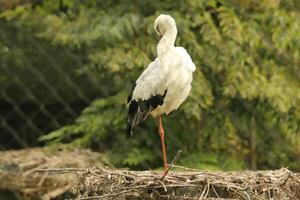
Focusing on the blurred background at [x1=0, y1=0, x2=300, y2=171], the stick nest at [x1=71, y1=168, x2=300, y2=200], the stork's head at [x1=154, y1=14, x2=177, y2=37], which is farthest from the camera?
the blurred background at [x1=0, y1=0, x2=300, y2=171]

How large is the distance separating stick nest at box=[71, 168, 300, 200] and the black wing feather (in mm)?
817

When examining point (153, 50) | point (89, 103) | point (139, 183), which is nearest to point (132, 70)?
point (153, 50)

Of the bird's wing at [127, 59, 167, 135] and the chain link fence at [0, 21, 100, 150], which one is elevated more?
the chain link fence at [0, 21, 100, 150]

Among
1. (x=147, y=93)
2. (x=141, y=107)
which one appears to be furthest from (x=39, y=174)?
(x=147, y=93)

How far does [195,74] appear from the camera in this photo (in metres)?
5.77

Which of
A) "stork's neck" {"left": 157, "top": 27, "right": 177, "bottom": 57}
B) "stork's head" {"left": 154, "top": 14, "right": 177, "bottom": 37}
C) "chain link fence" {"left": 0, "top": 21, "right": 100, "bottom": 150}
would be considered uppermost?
"chain link fence" {"left": 0, "top": 21, "right": 100, "bottom": 150}

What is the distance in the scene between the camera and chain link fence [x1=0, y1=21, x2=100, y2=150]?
6.21m

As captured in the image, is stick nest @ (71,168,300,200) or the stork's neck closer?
stick nest @ (71,168,300,200)

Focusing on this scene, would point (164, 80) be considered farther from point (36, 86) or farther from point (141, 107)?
point (36, 86)

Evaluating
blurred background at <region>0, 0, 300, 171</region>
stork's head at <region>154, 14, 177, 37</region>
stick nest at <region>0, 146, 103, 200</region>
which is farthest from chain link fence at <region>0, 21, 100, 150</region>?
stork's head at <region>154, 14, 177, 37</region>

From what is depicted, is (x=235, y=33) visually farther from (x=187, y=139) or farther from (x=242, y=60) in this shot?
(x=187, y=139)

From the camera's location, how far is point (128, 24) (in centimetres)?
564

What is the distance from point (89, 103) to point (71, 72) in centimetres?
21

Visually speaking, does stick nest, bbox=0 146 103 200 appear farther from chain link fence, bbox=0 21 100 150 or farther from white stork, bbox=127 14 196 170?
white stork, bbox=127 14 196 170
